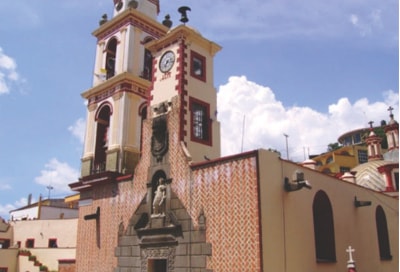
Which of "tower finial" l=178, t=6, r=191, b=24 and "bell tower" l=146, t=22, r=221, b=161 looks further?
"tower finial" l=178, t=6, r=191, b=24

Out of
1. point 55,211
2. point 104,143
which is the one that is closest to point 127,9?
point 104,143

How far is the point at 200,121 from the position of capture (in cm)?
1722

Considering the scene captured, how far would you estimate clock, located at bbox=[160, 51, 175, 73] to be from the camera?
17.8 meters

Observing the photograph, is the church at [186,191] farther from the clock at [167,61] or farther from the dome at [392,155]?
the dome at [392,155]

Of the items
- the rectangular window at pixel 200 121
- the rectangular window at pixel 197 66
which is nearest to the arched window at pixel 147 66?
the rectangular window at pixel 197 66

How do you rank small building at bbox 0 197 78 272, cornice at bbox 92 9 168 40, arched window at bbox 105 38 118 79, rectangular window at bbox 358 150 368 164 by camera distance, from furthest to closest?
rectangular window at bbox 358 150 368 164, small building at bbox 0 197 78 272, arched window at bbox 105 38 118 79, cornice at bbox 92 9 168 40

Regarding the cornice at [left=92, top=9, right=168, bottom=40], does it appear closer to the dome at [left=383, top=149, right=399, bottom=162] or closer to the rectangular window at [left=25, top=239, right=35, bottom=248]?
the rectangular window at [left=25, top=239, right=35, bottom=248]

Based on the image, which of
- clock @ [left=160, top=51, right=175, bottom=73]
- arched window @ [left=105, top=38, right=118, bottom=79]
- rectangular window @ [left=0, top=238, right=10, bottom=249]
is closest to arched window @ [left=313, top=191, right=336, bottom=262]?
clock @ [left=160, top=51, right=175, bottom=73]

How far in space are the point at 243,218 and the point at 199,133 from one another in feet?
16.6

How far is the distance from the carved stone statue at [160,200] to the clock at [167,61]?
4.99m

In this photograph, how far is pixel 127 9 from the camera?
2208 centimetres

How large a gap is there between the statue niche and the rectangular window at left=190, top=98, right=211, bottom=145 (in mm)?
1069

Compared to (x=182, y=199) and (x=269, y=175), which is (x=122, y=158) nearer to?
(x=182, y=199)

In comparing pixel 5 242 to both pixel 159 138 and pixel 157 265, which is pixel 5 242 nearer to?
pixel 157 265
